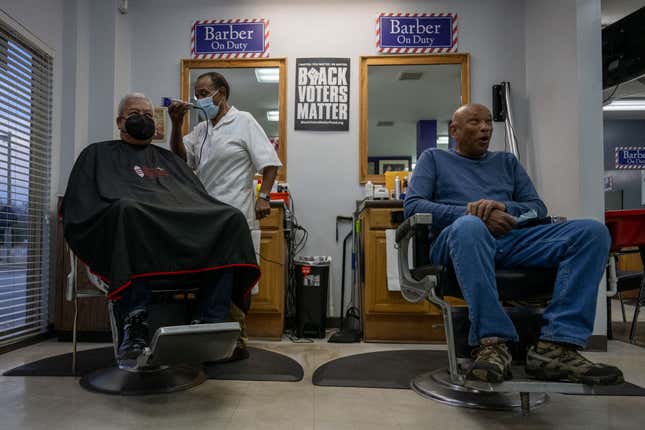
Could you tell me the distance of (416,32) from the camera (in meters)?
3.87

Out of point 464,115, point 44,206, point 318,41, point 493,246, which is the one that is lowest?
point 493,246

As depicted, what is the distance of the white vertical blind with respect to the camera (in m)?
2.87

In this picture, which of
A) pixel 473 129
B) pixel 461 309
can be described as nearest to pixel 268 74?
pixel 473 129

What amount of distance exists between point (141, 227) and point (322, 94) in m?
2.39

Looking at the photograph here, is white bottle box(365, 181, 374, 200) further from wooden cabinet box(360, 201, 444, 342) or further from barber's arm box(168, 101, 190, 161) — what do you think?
barber's arm box(168, 101, 190, 161)

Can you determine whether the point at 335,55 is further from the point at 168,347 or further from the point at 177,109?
the point at 168,347

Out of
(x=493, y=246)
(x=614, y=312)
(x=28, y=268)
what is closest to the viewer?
(x=493, y=246)

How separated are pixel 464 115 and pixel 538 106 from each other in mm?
1768

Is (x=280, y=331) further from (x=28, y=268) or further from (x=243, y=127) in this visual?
(x=28, y=268)

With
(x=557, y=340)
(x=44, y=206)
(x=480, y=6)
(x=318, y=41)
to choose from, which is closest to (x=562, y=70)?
(x=480, y=6)

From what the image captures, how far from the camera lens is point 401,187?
12.0 ft

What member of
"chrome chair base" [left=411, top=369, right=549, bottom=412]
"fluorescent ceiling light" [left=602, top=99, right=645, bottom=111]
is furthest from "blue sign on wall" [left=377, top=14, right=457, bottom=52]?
"fluorescent ceiling light" [left=602, top=99, right=645, bottom=111]

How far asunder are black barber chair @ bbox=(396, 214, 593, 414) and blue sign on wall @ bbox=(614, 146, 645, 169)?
27.5 feet

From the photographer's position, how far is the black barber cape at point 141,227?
180 cm
